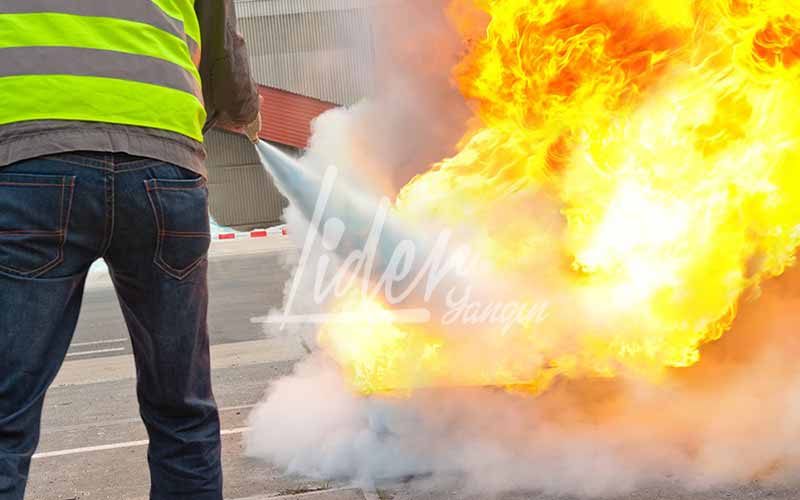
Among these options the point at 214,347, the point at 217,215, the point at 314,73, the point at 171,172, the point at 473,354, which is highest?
the point at 171,172

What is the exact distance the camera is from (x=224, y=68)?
7.73ft

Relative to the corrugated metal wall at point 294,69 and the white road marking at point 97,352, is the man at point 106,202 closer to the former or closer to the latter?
the corrugated metal wall at point 294,69

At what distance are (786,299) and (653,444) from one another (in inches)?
39.3

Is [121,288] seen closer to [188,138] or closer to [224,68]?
[188,138]

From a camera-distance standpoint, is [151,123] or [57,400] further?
[57,400]

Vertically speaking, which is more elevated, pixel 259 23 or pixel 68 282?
pixel 68 282

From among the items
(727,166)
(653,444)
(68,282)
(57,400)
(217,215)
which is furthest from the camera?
(217,215)

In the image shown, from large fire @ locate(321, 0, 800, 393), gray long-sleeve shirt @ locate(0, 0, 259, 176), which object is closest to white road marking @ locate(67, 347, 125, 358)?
large fire @ locate(321, 0, 800, 393)

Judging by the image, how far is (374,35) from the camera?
4949 millimetres

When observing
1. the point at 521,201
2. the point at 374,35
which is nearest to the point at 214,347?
the point at 374,35

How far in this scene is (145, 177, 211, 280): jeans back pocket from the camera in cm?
196

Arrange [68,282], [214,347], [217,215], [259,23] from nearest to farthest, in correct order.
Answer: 1. [68,282]
2. [214,347]
3. [259,23]
4. [217,215]

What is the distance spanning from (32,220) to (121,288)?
298mm

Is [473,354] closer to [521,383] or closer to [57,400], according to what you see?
[521,383]
